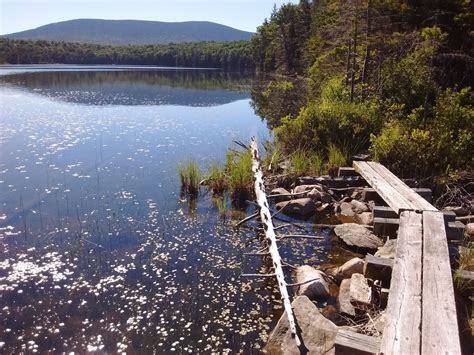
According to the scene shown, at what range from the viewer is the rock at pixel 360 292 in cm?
612

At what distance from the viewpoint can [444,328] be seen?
4.15m

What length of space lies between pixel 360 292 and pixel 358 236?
90.1 inches

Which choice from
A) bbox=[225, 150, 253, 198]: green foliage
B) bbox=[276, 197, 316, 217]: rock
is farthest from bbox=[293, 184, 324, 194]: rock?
bbox=[225, 150, 253, 198]: green foliage

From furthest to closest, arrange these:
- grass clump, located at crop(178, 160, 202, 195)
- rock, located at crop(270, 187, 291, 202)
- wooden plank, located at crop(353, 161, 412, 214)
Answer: grass clump, located at crop(178, 160, 202, 195) → rock, located at crop(270, 187, 291, 202) → wooden plank, located at crop(353, 161, 412, 214)

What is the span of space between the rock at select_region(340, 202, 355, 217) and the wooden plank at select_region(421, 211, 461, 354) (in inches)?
145

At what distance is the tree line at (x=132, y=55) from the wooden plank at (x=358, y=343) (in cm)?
10594

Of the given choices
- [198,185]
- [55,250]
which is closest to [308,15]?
[198,185]

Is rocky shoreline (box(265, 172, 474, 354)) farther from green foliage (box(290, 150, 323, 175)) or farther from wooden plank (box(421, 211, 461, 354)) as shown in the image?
green foliage (box(290, 150, 323, 175))

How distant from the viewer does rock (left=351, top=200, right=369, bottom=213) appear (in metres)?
10.2

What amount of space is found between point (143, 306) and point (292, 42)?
5908 cm

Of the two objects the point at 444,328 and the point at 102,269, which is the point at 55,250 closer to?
the point at 102,269

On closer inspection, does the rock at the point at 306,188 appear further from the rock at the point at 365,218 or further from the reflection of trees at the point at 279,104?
the reflection of trees at the point at 279,104

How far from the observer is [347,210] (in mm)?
10469

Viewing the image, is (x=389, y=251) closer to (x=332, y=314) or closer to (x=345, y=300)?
(x=345, y=300)
